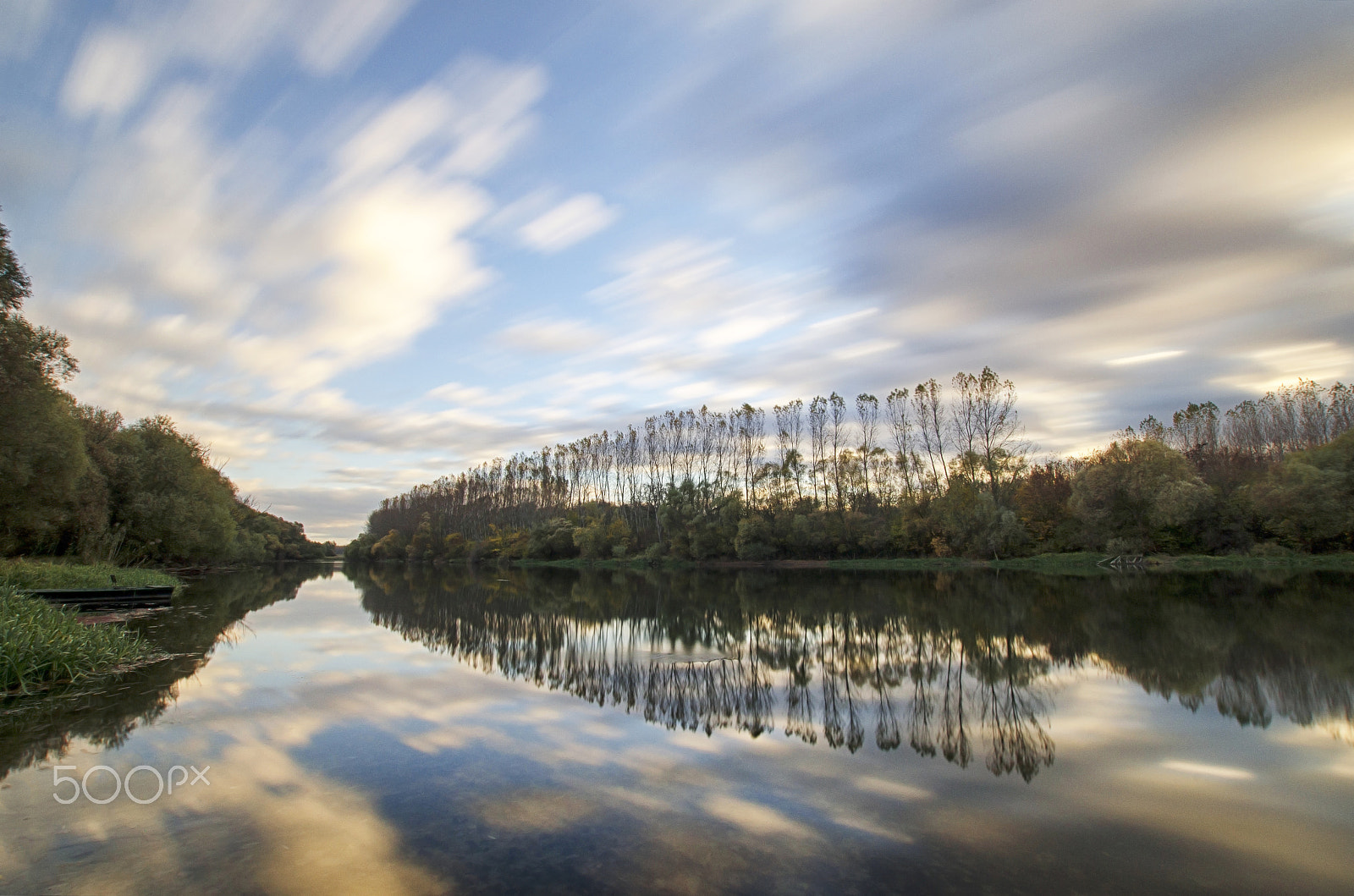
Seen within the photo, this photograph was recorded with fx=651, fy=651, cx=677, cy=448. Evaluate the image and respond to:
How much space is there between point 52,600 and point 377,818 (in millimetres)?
17681

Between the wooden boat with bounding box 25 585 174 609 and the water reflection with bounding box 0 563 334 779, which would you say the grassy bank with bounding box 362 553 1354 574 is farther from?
the water reflection with bounding box 0 563 334 779

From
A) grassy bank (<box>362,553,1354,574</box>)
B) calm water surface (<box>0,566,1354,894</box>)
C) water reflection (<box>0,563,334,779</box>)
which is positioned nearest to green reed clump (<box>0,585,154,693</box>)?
water reflection (<box>0,563,334,779</box>)

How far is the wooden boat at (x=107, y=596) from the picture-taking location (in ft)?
56.2

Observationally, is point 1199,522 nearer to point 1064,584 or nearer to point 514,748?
point 1064,584

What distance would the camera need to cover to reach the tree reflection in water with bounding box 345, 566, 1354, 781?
26.9ft

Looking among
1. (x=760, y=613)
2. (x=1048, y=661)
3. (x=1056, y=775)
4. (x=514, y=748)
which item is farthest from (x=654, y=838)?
(x=760, y=613)

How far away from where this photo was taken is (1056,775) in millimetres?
6234

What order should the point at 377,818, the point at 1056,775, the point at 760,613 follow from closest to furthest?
the point at 377,818, the point at 1056,775, the point at 760,613

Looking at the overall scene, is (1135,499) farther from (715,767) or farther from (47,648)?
(47,648)

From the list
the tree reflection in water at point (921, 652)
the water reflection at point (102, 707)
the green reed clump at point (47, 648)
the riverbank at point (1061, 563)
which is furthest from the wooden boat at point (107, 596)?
the riverbank at point (1061, 563)

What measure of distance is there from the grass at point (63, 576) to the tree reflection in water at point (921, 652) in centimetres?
860

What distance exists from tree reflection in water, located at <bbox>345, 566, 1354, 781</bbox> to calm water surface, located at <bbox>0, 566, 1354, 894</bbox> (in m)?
0.09

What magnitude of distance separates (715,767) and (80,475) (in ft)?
93.1

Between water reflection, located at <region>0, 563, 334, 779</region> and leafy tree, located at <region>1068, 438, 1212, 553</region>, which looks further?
leafy tree, located at <region>1068, 438, 1212, 553</region>
